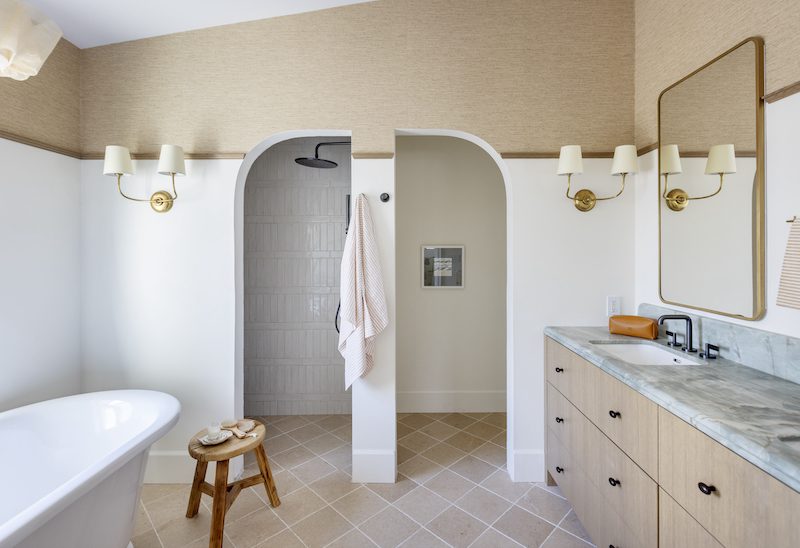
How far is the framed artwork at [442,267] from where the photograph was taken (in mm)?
3363

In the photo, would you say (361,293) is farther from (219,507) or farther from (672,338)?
(672,338)

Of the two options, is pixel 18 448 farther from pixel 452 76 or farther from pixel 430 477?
pixel 452 76

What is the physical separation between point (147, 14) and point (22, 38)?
1342mm

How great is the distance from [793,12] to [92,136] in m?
3.58

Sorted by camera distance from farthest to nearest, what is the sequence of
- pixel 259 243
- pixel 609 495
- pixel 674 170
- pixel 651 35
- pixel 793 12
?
pixel 259 243, pixel 651 35, pixel 674 170, pixel 609 495, pixel 793 12

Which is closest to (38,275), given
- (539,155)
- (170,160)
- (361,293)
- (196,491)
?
(170,160)

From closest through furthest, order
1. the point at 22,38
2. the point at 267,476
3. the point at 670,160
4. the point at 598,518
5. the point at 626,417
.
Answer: the point at 22,38
the point at 626,417
the point at 598,518
the point at 670,160
the point at 267,476

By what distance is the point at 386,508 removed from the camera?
82.4 inches

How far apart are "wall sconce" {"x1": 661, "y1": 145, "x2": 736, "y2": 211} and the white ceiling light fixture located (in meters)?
2.56

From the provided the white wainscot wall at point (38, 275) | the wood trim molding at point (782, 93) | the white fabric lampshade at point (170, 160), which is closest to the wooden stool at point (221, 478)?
the white wainscot wall at point (38, 275)

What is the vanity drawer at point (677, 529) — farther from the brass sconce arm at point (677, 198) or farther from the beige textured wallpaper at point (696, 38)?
the beige textured wallpaper at point (696, 38)

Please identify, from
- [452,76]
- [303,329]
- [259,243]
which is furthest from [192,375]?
[452,76]

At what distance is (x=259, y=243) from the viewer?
10.8 feet

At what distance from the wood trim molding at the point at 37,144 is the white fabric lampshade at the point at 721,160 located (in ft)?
11.5
